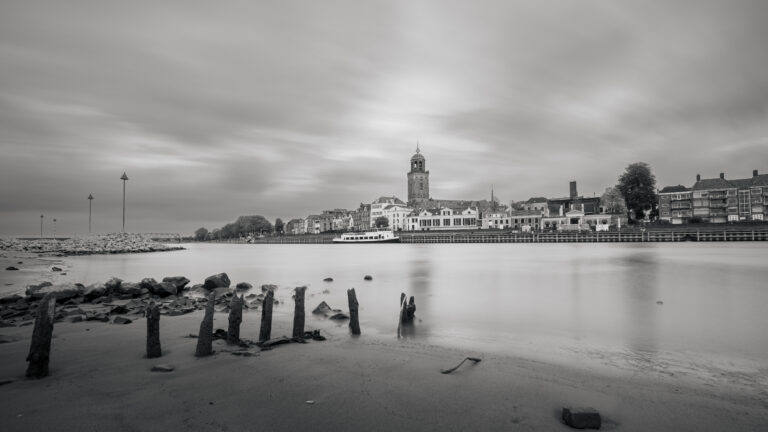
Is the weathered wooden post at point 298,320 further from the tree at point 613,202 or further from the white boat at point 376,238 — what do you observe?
the tree at point 613,202

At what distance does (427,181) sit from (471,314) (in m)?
172

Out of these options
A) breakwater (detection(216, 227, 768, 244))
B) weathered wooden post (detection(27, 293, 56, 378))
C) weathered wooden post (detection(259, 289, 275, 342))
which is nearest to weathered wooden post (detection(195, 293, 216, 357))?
weathered wooden post (detection(259, 289, 275, 342))

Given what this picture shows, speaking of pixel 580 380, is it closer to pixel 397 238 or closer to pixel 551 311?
pixel 551 311

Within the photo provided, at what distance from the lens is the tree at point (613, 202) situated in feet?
388

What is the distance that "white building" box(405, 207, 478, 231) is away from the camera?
435 ft

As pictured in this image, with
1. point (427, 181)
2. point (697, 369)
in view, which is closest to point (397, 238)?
point (427, 181)

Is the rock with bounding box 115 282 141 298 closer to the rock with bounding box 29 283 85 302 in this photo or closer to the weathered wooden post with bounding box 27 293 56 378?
the rock with bounding box 29 283 85 302

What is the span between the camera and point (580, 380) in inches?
274

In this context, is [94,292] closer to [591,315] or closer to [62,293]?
[62,293]

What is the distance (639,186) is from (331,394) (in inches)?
4061

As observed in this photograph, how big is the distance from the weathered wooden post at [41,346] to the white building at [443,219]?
5051 inches

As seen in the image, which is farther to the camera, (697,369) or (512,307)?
(512,307)

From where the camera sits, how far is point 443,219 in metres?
138

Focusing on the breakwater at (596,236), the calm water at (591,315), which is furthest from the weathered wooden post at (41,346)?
the breakwater at (596,236)
